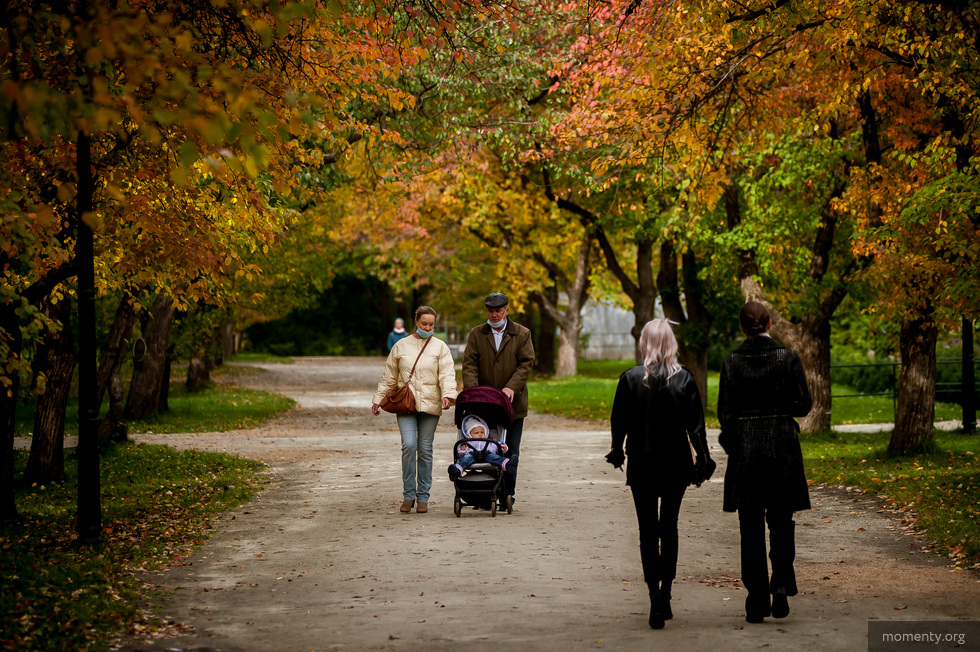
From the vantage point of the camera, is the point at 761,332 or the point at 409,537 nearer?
the point at 761,332

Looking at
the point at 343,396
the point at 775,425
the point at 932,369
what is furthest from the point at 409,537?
the point at 343,396

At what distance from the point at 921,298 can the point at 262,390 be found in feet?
76.2

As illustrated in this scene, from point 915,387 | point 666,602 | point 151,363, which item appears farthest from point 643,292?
point 666,602

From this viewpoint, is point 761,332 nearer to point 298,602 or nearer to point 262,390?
point 298,602

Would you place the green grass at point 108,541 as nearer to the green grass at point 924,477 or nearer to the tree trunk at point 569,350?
the green grass at point 924,477

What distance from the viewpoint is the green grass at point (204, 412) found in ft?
64.3

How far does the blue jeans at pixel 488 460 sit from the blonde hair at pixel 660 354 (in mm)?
3666

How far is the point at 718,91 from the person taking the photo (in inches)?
506

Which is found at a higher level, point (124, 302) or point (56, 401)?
point (124, 302)

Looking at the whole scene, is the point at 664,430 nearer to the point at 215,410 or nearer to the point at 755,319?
the point at 755,319

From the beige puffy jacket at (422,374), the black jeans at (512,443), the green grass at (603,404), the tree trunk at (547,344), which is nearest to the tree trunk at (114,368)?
the beige puffy jacket at (422,374)

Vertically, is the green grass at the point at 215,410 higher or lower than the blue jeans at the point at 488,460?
lower

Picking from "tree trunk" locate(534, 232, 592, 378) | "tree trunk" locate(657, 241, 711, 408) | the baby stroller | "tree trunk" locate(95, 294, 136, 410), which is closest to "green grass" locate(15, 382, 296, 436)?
"tree trunk" locate(95, 294, 136, 410)

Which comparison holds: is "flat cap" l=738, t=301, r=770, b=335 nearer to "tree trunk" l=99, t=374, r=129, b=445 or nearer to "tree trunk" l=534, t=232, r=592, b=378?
"tree trunk" l=99, t=374, r=129, b=445
